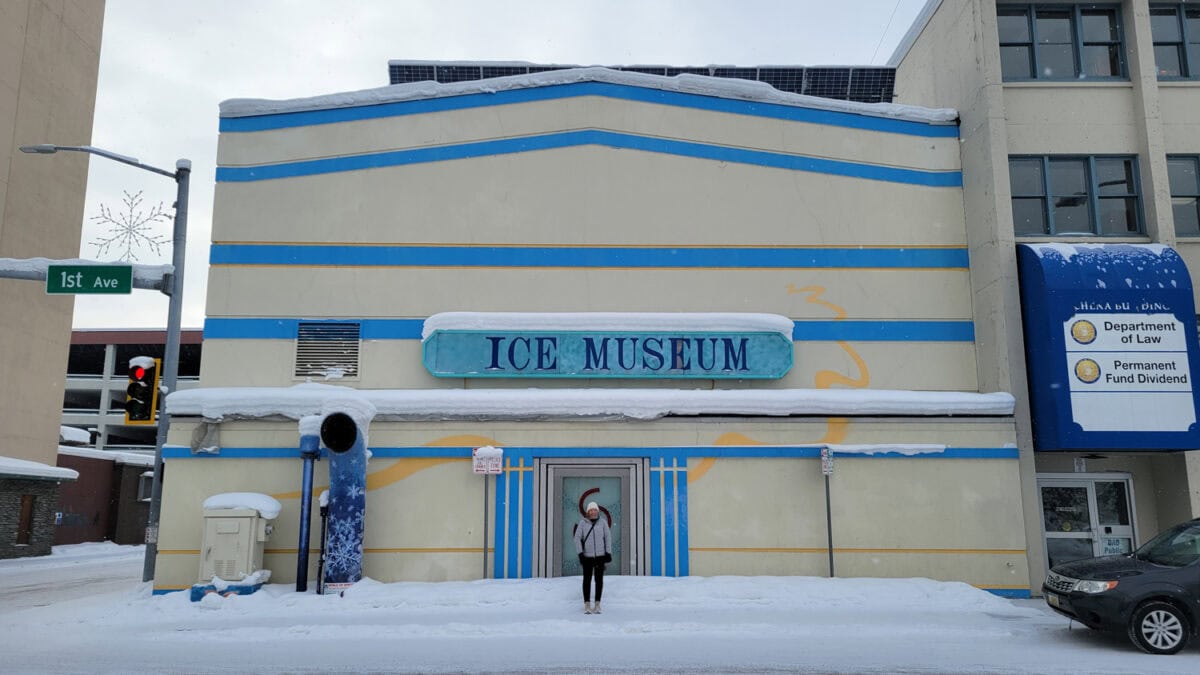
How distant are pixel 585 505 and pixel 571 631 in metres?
3.67

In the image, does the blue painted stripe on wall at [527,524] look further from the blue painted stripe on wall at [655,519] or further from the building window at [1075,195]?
the building window at [1075,195]

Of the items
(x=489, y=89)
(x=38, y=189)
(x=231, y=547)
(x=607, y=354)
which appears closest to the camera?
(x=231, y=547)

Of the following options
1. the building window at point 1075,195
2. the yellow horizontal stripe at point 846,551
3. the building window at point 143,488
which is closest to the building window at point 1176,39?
the building window at point 1075,195

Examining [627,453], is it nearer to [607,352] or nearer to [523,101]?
[607,352]

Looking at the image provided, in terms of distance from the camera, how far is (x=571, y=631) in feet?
34.6

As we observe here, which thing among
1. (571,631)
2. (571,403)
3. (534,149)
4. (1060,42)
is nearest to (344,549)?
(571,403)

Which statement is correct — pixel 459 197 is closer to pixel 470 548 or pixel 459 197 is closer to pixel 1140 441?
pixel 470 548

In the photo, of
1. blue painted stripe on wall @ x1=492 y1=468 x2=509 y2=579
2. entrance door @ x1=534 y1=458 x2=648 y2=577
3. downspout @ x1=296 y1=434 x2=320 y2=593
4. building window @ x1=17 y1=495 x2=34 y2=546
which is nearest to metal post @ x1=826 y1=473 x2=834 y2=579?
entrance door @ x1=534 y1=458 x2=648 y2=577

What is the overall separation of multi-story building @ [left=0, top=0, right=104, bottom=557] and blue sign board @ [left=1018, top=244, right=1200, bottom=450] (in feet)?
92.6

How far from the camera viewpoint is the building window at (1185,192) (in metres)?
16.1

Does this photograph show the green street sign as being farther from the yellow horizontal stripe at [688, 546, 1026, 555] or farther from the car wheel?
the car wheel

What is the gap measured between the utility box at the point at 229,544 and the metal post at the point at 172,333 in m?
1.93

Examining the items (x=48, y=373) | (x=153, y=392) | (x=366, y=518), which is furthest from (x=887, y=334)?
(x=48, y=373)

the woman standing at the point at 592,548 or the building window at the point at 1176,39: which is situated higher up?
the building window at the point at 1176,39
